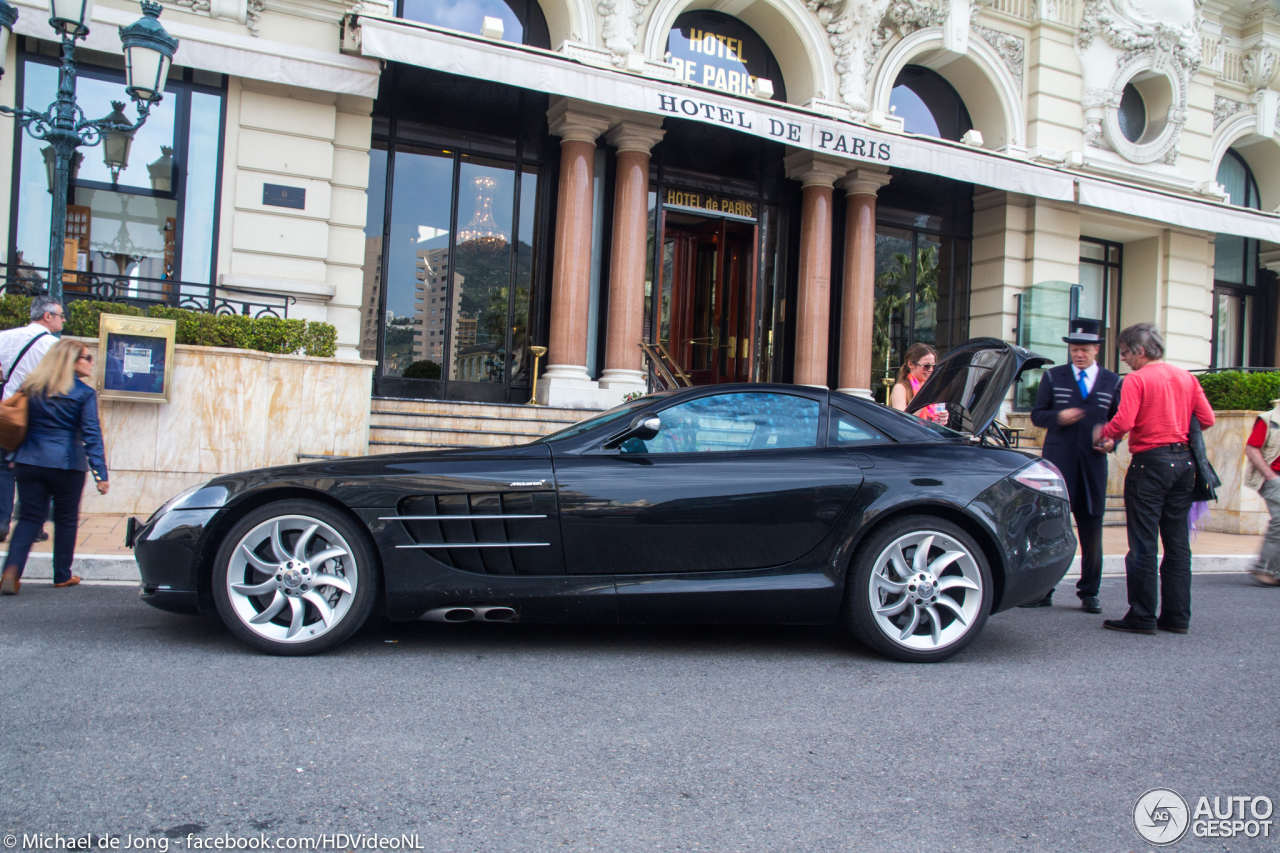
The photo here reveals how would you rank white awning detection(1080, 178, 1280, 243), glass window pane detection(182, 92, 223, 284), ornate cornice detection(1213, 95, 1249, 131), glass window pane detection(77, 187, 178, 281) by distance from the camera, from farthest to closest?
ornate cornice detection(1213, 95, 1249, 131) < white awning detection(1080, 178, 1280, 243) < glass window pane detection(182, 92, 223, 284) < glass window pane detection(77, 187, 178, 281)

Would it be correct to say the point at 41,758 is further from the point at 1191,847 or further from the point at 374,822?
the point at 1191,847

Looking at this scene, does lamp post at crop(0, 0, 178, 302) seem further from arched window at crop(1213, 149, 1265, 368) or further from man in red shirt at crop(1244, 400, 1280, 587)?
arched window at crop(1213, 149, 1265, 368)

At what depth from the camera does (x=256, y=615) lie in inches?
157

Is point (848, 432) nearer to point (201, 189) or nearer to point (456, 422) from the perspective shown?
point (456, 422)

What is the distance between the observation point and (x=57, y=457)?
527cm

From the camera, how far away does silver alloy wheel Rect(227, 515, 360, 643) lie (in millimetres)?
3980

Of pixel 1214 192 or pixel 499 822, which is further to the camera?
pixel 1214 192

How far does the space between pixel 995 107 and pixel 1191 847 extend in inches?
581

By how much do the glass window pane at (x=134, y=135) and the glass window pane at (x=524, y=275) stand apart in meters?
4.47

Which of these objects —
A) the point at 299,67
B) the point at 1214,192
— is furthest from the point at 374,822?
the point at 1214,192

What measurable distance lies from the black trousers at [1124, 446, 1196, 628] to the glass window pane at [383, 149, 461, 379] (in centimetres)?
923

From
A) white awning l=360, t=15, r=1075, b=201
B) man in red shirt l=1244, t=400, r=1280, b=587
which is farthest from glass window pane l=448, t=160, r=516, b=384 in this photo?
man in red shirt l=1244, t=400, r=1280, b=587

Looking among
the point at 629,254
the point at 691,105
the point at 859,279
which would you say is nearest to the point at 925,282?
the point at 859,279

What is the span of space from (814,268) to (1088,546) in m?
8.39
